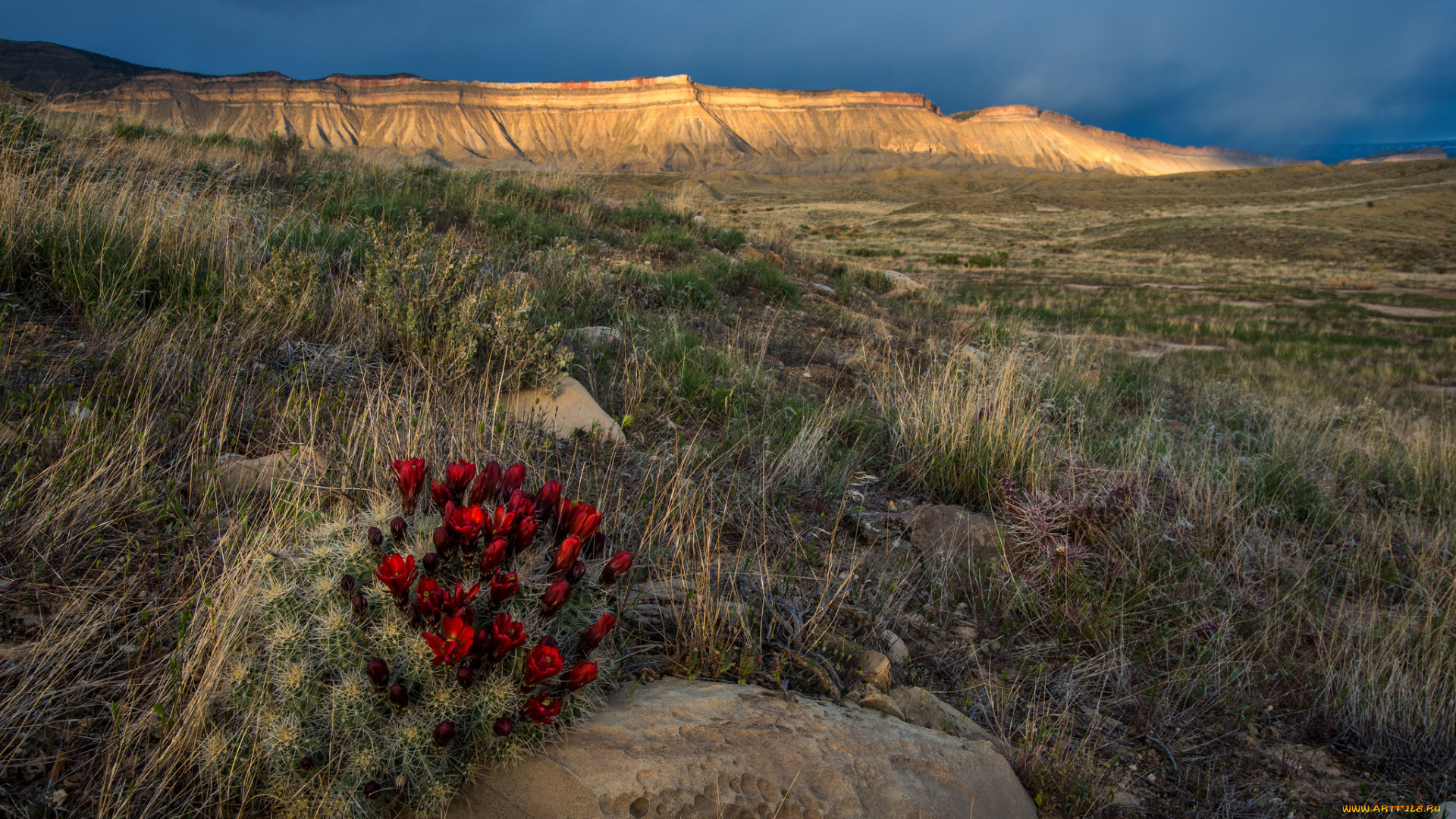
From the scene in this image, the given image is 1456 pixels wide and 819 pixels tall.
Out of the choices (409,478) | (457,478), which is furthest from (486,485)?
(409,478)

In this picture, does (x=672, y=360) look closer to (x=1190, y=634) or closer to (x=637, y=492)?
(x=637, y=492)

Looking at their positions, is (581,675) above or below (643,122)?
below

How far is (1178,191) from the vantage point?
70.5 metres

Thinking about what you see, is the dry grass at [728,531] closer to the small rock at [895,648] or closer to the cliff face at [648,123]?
the small rock at [895,648]

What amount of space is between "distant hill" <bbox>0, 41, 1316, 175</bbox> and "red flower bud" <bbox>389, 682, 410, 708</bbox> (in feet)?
323

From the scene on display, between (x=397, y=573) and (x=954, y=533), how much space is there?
2582 mm

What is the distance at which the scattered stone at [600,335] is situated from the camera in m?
4.82

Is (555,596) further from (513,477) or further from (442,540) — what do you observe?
(513,477)

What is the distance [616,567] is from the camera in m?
Result: 1.69

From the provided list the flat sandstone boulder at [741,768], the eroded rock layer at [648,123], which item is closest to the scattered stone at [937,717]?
the flat sandstone boulder at [741,768]

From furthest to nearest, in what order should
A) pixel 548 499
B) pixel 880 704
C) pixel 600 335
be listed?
1. pixel 600 335
2. pixel 880 704
3. pixel 548 499

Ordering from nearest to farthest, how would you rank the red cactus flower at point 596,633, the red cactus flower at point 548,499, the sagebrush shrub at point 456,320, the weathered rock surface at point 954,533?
the red cactus flower at point 596,633 → the red cactus flower at point 548,499 → the weathered rock surface at point 954,533 → the sagebrush shrub at point 456,320

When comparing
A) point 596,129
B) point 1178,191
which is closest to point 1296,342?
point 1178,191

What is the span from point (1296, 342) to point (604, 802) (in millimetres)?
18443
